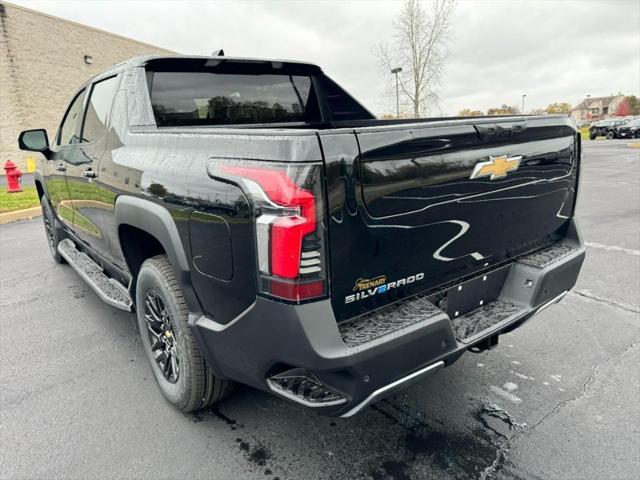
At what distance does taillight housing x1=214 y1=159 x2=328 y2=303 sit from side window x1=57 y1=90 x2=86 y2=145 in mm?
2911

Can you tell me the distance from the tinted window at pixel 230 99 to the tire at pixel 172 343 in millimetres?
1028

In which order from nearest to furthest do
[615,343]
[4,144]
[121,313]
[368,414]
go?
[368,414], [615,343], [121,313], [4,144]

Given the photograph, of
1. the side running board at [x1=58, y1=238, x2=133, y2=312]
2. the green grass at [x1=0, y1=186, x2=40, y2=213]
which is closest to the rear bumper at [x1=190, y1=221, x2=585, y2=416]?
the side running board at [x1=58, y1=238, x2=133, y2=312]

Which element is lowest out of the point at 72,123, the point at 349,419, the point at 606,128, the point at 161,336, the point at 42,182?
the point at 349,419

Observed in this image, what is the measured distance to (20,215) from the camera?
873cm

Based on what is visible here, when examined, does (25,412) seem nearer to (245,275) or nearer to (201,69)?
(245,275)

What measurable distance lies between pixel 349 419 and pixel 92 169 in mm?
2405

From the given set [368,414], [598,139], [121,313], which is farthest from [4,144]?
[598,139]

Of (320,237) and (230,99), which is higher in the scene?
(230,99)

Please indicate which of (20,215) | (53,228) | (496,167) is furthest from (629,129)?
(53,228)

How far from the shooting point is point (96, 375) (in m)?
3.03

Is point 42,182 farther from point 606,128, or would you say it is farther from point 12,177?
point 606,128

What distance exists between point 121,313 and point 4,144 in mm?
20078

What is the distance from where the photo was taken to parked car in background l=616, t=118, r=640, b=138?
3155 cm
